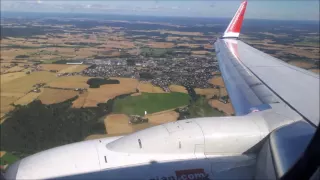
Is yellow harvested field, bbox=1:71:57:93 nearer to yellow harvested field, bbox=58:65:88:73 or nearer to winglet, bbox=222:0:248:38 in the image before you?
yellow harvested field, bbox=58:65:88:73

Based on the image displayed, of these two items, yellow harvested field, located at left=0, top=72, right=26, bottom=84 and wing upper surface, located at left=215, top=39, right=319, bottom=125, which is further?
yellow harvested field, located at left=0, top=72, right=26, bottom=84

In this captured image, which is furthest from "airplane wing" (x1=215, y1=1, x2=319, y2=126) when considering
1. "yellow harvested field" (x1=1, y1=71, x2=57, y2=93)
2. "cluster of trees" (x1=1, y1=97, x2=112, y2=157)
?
"yellow harvested field" (x1=1, y1=71, x2=57, y2=93)

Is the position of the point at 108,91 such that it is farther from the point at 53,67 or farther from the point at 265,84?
the point at 265,84

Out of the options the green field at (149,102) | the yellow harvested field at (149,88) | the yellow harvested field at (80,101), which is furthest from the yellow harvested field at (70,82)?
the green field at (149,102)

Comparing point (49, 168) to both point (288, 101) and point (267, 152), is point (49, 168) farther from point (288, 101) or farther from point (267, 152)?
point (288, 101)

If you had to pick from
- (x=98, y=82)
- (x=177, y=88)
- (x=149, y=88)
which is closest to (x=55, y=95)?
(x=98, y=82)

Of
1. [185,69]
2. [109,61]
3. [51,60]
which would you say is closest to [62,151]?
[185,69]
